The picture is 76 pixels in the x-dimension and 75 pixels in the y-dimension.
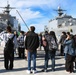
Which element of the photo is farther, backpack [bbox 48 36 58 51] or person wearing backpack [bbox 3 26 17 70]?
person wearing backpack [bbox 3 26 17 70]

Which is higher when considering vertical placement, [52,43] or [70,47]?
[52,43]

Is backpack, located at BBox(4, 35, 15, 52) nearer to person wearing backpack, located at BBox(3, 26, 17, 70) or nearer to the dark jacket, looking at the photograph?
person wearing backpack, located at BBox(3, 26, 17, 70)

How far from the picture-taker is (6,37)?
9.67m

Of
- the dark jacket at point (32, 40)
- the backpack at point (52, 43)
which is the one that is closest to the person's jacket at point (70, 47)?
the backpack at point (52, 43)

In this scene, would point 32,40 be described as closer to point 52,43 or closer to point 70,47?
point 52,43

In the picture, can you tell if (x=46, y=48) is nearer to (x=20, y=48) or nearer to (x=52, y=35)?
(x=52, y=35)

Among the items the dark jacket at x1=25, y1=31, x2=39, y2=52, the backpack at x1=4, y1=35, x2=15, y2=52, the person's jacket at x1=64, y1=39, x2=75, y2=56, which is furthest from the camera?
the backpack at x1=4, y1=35, x2=15, y2=52

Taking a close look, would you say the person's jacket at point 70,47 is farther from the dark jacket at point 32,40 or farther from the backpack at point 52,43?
the dark jacket at point 32,40

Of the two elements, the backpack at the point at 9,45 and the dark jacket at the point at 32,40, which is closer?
the dark jacket at the point at 32,40

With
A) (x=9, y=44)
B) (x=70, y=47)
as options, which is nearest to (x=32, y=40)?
Result: (x=9, y=44)

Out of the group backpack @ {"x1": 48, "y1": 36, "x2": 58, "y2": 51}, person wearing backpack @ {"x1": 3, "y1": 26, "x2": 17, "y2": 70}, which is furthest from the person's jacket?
person wearing backpack @ {"x1": 3, "y1": 26, "x2": 17, "y2": 70}

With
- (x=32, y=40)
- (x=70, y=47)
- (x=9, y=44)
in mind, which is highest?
(x=32, y=40)

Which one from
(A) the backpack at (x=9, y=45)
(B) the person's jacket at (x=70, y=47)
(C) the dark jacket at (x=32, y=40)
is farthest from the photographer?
(A) the backpack at (x=9, y=45)

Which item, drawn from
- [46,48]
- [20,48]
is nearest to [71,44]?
[46,48]
